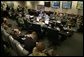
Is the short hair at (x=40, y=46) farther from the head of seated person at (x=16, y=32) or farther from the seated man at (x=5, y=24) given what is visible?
the seated man at (x=5, y=24)

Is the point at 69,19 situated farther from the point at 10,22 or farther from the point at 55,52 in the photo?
the point at 10,22

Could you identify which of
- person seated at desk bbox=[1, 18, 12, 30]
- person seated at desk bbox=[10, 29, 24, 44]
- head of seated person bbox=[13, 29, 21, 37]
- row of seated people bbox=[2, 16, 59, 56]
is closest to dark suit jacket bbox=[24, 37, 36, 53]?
row of seated people bbox=[2, 16, 59, 56]

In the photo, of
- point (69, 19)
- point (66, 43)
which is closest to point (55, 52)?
point (66, 43)

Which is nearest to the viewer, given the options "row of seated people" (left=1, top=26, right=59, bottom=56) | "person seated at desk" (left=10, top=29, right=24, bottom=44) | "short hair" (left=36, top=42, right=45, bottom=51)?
"row of seated people" (left=1, top=26, right=59, bottom=56)

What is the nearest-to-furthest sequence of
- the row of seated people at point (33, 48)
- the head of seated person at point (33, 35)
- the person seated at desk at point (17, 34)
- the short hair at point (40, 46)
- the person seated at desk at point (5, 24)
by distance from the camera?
1. the row of seated people at point (33, 48)
2. the short hair at point (40, 46)
3. the person seated at desk at point (5, 24)
4. the head of seated person at point (33, 35)
5. the person seated at desk at point (17, 34)

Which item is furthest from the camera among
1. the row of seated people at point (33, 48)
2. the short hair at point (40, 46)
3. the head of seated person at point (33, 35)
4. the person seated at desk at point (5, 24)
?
the head of seated person at point (33, 35)

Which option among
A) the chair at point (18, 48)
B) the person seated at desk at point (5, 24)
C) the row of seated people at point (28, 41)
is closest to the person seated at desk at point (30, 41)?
the row of seated people at point (28, 41)

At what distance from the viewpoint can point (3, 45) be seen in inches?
107

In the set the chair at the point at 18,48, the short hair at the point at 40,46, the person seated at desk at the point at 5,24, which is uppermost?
the person seated at desk at the point at 5,24

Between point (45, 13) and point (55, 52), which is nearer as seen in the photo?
point (55, 52)

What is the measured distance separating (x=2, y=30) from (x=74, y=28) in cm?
129

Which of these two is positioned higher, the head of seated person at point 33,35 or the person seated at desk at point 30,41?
the head of seated person at point 33,35

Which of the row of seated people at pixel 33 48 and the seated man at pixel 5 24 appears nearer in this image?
the row of seated people at pixel 33 48

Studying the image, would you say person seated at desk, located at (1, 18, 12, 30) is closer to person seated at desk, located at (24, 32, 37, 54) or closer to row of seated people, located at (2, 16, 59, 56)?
row of seated people, located at (2, 16, 59, 56)
